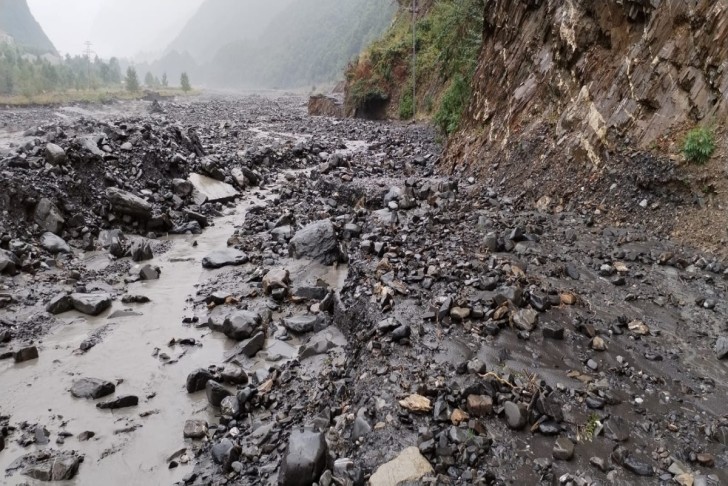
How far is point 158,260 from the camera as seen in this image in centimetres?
980

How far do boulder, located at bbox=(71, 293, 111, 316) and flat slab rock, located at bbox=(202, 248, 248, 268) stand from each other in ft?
7.02

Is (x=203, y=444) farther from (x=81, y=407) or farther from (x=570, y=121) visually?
(x=570, y=121)

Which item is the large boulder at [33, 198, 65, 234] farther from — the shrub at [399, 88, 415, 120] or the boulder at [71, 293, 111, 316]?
the shrub at [399, 88, 415, 120]

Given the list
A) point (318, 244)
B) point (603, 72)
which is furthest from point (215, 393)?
point (603, 72)

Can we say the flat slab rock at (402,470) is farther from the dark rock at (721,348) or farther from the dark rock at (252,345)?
the dark rock at (721,348)

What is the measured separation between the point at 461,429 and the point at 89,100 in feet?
275

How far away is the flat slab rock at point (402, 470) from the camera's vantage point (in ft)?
11.6

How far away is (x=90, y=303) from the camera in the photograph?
750 centimetres

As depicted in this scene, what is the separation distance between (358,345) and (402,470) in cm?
217

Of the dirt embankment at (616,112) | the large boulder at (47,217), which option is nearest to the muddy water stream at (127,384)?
the large boulder at (47,217)

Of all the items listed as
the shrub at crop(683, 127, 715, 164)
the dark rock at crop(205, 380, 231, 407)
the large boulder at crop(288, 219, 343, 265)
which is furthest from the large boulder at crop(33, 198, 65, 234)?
the shrub at crop(683, 127, 715, 164)

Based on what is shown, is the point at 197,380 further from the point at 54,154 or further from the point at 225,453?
the point at 54,154

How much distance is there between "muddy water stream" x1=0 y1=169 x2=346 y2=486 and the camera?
459 centimetres

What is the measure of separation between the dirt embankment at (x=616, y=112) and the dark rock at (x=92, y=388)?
7807 millimetres
